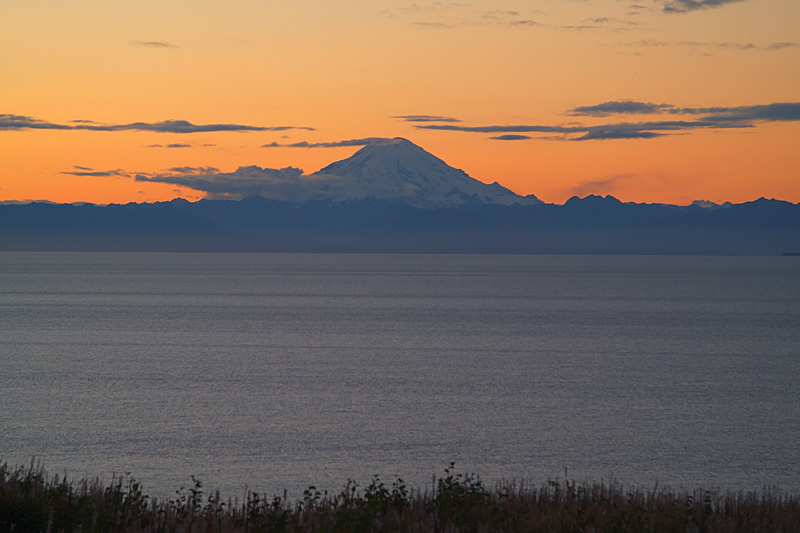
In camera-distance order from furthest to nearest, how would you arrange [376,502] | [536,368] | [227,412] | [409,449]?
[536,368] → [227,412] → [409,449] → [376,502]

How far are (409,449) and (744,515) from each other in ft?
60.3

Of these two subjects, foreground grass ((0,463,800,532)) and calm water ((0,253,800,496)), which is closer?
foreground grass ((0,463,800,532))

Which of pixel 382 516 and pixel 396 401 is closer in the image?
pixel 382 516

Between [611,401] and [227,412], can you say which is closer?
[227,412]

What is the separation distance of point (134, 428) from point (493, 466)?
15906mm

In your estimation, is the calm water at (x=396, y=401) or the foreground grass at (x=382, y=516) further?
the calm water at (x=396, y=401)

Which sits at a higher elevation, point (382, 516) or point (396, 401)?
point (382, 516)

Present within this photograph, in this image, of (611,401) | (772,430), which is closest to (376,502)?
(772,430)

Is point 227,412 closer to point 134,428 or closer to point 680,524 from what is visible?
point 134,428

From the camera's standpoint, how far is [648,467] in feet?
93.6

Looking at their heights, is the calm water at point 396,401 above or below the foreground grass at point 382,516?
below

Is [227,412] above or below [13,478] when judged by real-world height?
below

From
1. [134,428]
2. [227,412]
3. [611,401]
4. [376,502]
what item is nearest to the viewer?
[376,502]

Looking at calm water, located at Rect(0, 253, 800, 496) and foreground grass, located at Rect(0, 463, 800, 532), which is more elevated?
foreground grass, located at Rect(0, 463, 800, 532)
